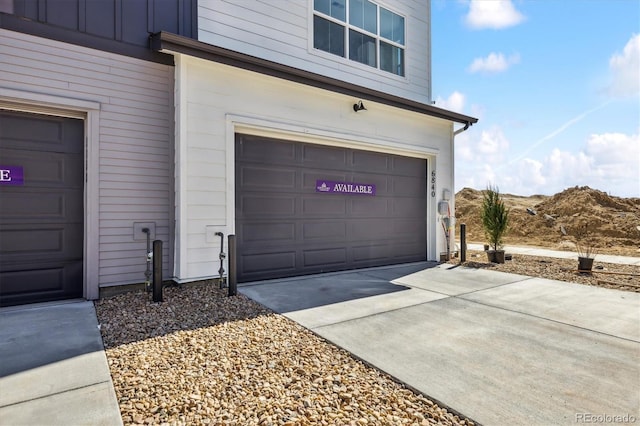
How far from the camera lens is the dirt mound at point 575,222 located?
40.7 feet

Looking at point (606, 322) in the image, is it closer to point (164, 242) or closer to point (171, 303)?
point (171, 303)

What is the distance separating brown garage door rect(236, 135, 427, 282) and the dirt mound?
7239 millimetres

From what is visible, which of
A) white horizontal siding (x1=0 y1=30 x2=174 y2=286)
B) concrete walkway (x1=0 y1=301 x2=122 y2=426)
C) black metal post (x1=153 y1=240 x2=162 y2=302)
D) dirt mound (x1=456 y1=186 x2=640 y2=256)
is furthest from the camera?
dirt mound (x1=456 y1=186 x2=640 y2=256)

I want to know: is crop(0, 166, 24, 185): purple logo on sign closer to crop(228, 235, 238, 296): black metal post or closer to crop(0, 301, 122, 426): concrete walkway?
crop(0, 301, 122, 426): concrete walkway

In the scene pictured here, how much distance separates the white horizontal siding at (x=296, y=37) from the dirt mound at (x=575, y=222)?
8.07 metres

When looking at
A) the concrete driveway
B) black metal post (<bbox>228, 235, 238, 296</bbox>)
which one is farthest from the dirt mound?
black metal post (<bbox>228, 235, 238, 296</bbox>)

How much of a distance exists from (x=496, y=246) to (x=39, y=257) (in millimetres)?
8574

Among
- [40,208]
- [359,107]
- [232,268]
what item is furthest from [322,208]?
[40,208]

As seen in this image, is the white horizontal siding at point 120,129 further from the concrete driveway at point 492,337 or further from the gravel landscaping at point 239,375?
the concrete driveway at point 492,337

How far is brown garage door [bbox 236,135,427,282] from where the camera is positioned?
5.81 metres

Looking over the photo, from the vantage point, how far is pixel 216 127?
532cm

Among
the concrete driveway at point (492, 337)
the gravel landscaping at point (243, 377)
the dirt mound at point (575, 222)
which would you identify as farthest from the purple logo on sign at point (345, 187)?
the dirt mound at point (575, 222)

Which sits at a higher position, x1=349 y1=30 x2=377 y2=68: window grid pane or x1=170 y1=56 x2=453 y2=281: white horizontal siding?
x1=349 y1=30 x2=377 y2=68: window grid pane

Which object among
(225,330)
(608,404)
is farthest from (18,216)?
(608,404)
